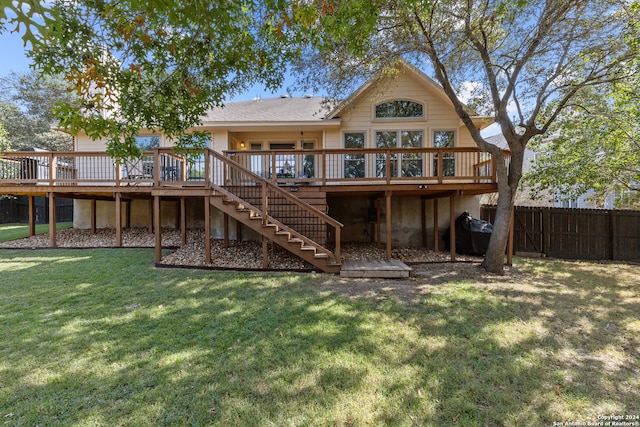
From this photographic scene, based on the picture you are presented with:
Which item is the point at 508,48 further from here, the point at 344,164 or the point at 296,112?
the point at 296,112

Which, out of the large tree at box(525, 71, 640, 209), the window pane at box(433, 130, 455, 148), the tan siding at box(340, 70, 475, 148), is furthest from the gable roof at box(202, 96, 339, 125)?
the large tree at box(525, 71, 640, 209)

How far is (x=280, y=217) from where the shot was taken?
7609 mm

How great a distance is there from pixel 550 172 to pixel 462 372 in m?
9.31

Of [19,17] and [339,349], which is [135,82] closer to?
[19,17]

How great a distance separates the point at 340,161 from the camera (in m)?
10.3

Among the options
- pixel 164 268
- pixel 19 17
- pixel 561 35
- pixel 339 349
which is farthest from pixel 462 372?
pixel 561 35

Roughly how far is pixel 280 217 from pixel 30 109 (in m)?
29.4

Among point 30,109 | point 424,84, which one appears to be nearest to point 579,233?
point 424,84

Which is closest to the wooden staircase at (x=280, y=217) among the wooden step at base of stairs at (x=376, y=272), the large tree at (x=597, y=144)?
the wooden step at base of stairs at (x=376, y=272)

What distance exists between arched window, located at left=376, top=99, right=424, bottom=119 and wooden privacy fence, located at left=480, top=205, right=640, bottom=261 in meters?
4.95

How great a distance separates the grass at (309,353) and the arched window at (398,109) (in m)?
7.16

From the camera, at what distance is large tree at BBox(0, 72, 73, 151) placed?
22.6 m

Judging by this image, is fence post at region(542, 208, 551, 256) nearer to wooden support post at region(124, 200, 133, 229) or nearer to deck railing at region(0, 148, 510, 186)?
deck railing at region(0, 148, 510, 186)

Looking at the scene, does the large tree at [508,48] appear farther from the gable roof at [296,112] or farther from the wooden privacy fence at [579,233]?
the wooden privacy fence at [579,233]
